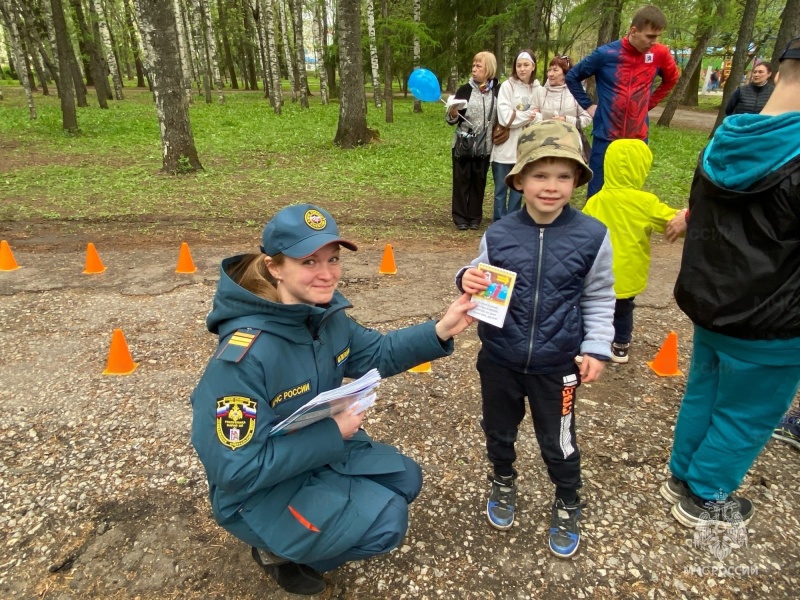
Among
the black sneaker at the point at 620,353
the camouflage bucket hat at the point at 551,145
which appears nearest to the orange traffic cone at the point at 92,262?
the camouflage bucket hat at the point at 551,145

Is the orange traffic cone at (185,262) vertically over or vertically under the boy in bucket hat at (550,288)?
under

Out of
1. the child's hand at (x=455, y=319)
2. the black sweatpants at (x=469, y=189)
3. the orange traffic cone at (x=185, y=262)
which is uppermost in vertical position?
the child's hand at (x=455, y=319)

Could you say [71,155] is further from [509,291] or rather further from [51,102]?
[51,102]

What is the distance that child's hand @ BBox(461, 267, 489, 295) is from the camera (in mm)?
2207

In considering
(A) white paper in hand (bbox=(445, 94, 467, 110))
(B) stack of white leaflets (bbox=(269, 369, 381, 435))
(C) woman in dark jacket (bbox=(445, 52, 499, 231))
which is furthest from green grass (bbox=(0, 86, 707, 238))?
(B) stack of white leaflets (bbox=(269, 369, 381, 435))

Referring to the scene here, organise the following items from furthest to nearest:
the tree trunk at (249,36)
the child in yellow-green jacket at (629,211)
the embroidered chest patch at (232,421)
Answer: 1. the tree trunk at (249,36)
2. the child in yellow-green jacket at (629,211)
3. the embroidered chest patch at (232,421)

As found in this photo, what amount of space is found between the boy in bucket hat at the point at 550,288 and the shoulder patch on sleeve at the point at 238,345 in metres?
0.91

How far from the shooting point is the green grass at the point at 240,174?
8.51 metres

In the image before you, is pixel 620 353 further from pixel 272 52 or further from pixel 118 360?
pixel 272 52

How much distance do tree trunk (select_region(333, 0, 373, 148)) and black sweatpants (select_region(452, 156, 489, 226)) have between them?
7.23 m

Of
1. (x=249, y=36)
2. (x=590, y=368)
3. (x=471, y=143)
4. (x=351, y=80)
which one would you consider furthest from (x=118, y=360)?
(x=249, y=36)

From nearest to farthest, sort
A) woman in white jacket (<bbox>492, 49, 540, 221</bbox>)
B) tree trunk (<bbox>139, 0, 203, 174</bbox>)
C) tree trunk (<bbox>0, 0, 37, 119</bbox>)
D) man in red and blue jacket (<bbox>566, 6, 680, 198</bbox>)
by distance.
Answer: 1. man in red and blue jacket (<bbox>566, 6, 680, 198</bbox>)
2. woman in white jacket (<bbox>492, 49, 540, 221</bbox>)
3. tree trunk (<bbox>139, 0, 203, 174</bbox>)
4. tree trunk (<bbox>0, 0, 37, 119</bbox>)

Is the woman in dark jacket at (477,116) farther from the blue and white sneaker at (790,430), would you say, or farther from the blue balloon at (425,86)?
the blue and white sneaker at (790,430)

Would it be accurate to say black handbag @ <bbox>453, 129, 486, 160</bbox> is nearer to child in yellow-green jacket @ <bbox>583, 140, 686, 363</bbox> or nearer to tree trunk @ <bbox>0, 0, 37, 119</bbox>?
child in yellow-green jacket @ <bbox>583, 140, 686, 363</bbox>
